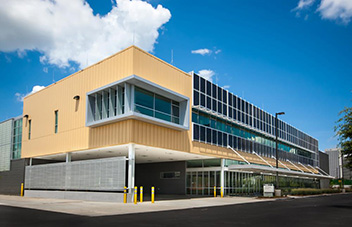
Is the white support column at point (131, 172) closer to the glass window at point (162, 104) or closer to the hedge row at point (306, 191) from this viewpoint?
the glass window at point (162, 104)

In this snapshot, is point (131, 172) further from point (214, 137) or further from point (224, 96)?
point (224, 96)

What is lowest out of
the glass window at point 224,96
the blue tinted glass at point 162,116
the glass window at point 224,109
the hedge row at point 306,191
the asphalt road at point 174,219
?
the hedge row at point 306,191

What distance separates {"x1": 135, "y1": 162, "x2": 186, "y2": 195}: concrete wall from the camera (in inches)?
1435

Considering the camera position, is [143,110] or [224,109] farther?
[224,109]

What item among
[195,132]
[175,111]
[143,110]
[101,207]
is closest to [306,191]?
[195,132]

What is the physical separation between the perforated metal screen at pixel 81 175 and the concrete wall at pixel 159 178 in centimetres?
1200

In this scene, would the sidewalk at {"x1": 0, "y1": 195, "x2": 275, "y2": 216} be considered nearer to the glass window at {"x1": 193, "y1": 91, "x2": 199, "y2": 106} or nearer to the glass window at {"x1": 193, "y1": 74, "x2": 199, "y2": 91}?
the glass window at {"x1": 193, "y1": 91, "x2": 199, "y2": 106}

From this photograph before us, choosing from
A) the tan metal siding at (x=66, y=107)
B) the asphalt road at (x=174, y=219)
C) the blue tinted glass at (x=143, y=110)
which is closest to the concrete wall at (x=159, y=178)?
the tan metal siding at (x=66, y=107)

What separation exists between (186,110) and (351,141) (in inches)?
513

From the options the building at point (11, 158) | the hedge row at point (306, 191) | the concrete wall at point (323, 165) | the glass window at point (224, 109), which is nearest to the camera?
the glass window at point (224, 109)

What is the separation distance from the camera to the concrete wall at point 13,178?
121ft

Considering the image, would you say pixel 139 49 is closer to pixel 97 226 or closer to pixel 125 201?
pixel 125 201

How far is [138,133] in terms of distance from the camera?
2436cm

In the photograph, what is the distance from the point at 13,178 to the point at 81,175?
14.7 m
